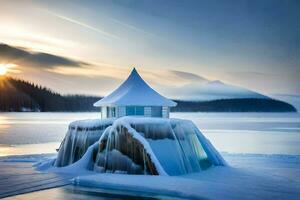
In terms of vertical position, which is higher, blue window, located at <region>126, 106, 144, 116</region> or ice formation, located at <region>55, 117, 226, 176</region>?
blue window, located at <region>126, 106, 144, 116</region>

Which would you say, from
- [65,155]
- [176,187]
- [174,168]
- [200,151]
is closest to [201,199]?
[176,187]

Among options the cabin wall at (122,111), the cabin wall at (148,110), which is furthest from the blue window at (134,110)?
the cabin wall at (148,110)

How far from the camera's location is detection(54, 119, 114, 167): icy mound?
27.6 meters

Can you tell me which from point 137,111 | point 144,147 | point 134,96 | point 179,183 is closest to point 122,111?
point 137,111

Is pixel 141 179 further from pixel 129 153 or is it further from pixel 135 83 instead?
pixel 135 83

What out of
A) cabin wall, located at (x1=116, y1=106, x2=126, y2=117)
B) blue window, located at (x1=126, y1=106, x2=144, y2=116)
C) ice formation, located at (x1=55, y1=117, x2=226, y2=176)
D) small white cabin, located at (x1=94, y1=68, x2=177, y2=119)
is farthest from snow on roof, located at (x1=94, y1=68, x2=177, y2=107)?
ice formation, located at (x1=55, y1=117, x2=226, y2=176)

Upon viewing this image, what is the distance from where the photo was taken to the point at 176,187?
1958 centimetres

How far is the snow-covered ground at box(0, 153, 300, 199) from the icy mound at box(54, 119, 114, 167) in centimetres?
202

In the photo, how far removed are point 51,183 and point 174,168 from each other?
292 inches

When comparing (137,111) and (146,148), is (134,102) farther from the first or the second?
(146,148)

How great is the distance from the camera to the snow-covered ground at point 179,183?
18.7 m

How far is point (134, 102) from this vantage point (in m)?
30.5

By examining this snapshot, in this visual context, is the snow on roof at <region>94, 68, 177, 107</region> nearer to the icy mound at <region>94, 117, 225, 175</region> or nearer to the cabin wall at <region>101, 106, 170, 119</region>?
the cabin wall at <region>101, 106, 170, 119</region>

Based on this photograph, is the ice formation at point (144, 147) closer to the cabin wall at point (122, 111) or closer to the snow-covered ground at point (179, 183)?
the snow-covered ground at point (179, 183)
